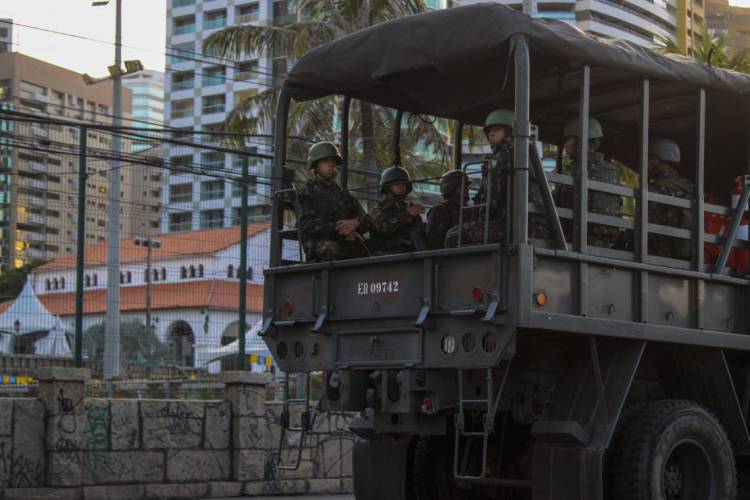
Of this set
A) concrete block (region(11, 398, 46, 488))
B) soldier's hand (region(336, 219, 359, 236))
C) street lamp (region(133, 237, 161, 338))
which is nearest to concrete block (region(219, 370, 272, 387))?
street lamp (region(133, 237, 161, 338))

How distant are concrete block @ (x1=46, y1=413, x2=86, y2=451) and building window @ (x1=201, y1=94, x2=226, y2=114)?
96104mm

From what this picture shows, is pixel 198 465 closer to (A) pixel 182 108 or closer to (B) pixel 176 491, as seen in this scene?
(B) pixel 176 491

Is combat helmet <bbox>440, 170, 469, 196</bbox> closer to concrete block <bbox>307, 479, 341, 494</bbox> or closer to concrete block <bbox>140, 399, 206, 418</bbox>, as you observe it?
concrete block <bbox>140, 399, 206, 418</bbox>

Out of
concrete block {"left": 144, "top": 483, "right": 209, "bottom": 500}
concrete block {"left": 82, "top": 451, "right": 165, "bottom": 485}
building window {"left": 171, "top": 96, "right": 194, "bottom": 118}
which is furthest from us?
building window {"left": 171, "top": 96, "right": 194, "bottom": 118}

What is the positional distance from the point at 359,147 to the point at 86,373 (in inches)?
642

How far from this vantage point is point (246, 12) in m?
105

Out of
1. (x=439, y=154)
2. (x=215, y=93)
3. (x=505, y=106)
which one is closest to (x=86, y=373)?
(x=505, y=106)

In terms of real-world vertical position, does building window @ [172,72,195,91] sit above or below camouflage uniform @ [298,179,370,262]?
above

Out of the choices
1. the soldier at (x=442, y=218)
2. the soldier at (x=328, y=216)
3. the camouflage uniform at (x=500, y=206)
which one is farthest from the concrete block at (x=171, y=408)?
the camouflage uniform at (x=500, y=206)

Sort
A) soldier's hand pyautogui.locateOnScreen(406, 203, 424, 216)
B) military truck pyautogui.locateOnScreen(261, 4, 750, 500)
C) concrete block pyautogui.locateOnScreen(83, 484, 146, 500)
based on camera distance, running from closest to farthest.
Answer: military truck pyautogui.locateOnScreen(261, 4, 750, 500) → soldier's hand pyautogui.locateOnScreen(406, 203, 424, 216) → concrete block pyautogui.locateOnScreen(83, 484, 146, 500)

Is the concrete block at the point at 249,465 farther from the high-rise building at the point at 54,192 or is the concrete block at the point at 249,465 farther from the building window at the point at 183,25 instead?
the building window at the point at 183,25

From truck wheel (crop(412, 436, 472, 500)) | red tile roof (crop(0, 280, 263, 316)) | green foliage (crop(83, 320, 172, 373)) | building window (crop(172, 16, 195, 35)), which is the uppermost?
building window (crop(172, 16, 195, 35))

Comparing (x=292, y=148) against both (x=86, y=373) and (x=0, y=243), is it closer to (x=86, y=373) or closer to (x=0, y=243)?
(x=0, y=243)

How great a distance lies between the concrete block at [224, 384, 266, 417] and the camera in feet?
49.7
